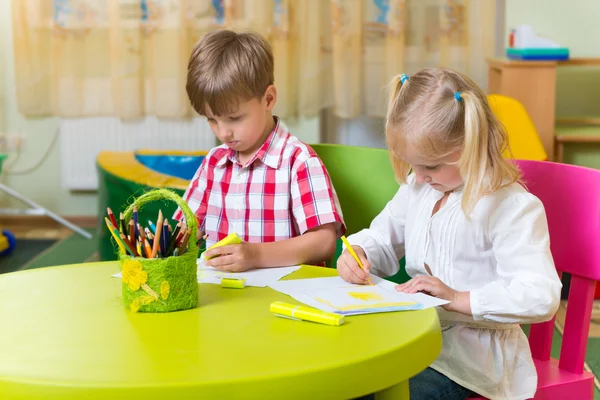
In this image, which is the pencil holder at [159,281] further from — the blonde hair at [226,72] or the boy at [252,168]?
the blonde hair at [226,72]

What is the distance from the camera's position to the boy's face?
1534 mm

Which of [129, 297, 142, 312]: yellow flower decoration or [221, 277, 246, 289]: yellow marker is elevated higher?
[129, 297, 142, 312]: yellow flower decoration

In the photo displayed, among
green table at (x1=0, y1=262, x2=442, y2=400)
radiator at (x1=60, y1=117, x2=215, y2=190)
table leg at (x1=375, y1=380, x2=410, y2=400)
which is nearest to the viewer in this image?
green table at (x1=0, y1=262, x2=442, y2=400)

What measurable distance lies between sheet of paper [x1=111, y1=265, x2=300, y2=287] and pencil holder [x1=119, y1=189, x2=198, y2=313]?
0.15m

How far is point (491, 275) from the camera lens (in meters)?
1.27

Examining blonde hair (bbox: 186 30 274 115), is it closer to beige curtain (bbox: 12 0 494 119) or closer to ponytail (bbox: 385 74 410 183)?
ponytail (bbox: 385 74 410 183)

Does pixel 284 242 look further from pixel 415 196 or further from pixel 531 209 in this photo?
pixel 531 209

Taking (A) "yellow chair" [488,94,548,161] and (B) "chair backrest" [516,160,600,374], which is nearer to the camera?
(B) "chair backrest" [516,160,600,374]

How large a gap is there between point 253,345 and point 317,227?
607 mm

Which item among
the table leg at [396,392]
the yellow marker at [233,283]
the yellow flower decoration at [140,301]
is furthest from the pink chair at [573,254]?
the yellow flower decoration at [140,301]

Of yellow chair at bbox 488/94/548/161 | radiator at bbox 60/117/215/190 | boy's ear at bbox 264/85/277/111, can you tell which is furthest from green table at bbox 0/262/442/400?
radiator at bbox 60/117/215/190

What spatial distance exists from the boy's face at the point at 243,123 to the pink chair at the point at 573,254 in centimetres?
53

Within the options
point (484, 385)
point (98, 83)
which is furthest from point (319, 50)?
point (484, 385)

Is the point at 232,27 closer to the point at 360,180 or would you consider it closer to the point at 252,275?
the point at 360,180
